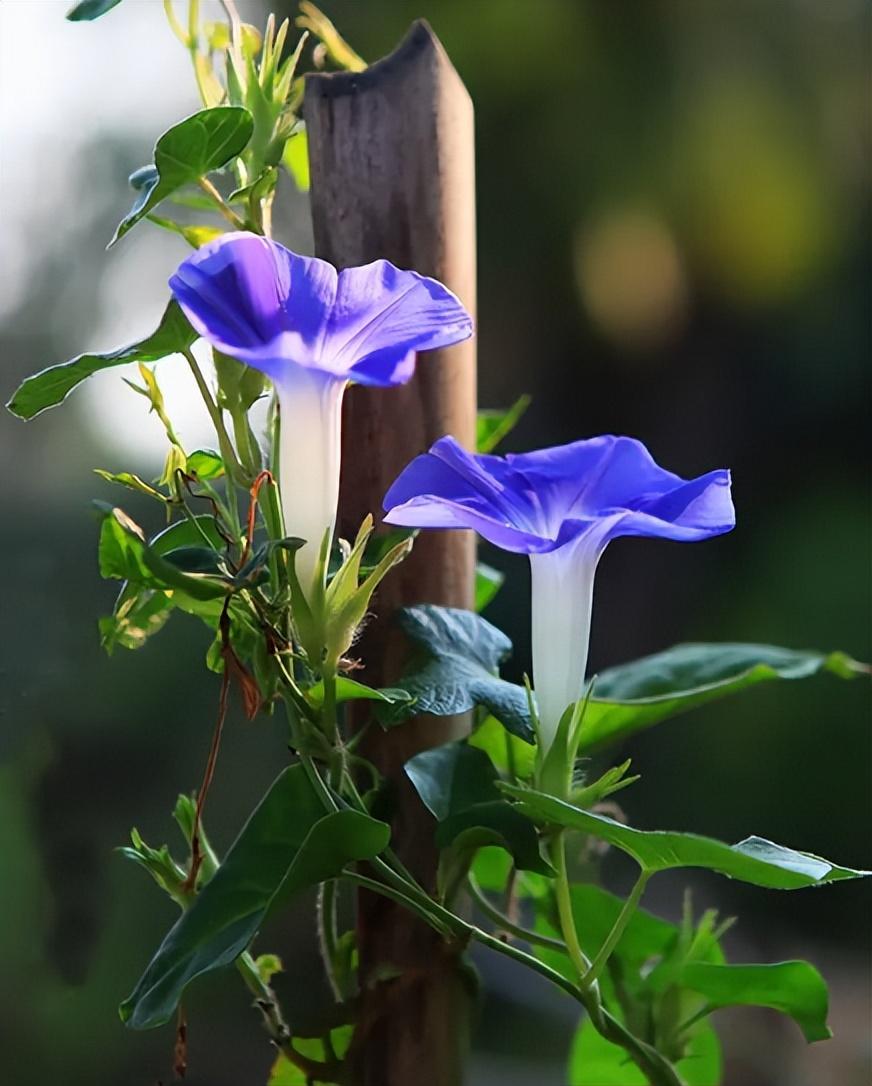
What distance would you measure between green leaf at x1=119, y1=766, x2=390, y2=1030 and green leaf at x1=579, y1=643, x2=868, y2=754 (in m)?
0.15

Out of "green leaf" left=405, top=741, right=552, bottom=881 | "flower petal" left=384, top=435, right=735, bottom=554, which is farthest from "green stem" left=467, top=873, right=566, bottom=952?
"flower petal" left=384, top=435, right=735, bottom=554

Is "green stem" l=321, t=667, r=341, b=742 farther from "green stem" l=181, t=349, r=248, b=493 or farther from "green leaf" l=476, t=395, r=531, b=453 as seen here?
"green leaf" l=476, t=395, r=531, b=453

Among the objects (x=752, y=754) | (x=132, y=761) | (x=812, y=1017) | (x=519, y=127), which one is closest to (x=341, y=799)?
(x=812, y=1017)

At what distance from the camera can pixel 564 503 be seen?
0.44 metres

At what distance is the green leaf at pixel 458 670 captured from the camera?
0.44 metres

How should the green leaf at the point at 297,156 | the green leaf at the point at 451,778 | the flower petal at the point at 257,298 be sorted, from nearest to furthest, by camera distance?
the flower petal at the point at 257,298, the green leaf at the point at 451,778, the green leaf at the point at 297,156

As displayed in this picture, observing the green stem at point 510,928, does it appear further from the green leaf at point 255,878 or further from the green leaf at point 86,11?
the green leaf at point 86,11

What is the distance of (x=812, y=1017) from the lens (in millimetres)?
490

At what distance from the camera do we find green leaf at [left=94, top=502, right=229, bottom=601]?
355mm

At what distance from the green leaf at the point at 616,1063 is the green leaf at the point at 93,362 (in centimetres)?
43

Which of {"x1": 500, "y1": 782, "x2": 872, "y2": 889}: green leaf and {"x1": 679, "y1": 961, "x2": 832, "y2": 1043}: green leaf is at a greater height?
{"x1": 500, "y1": 782, "x2": 872, "y2": 889}: green leaf

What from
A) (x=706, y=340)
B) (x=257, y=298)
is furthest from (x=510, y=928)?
(x=706, y=340)

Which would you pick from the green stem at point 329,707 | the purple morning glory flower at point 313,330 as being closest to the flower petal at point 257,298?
the purple morning glory flower at point 313,330

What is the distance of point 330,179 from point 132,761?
16.4 inches
